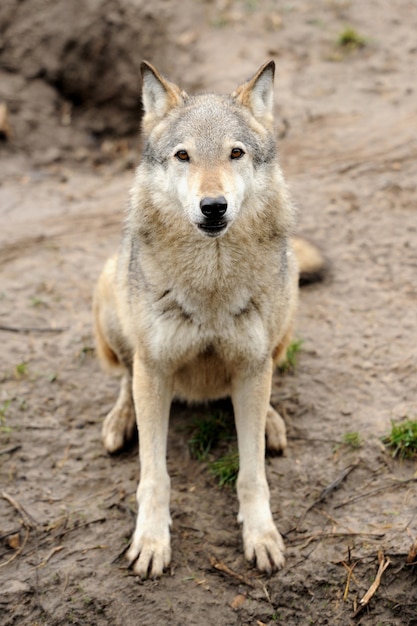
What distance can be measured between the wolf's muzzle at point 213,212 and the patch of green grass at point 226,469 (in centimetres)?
200

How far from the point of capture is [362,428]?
5465 millimetres

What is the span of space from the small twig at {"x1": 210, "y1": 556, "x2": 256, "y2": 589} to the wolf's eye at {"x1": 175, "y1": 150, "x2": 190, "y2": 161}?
2557 millimetres

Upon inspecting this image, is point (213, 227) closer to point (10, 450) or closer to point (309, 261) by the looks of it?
point (10, 450)

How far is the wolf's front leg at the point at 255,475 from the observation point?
467cm

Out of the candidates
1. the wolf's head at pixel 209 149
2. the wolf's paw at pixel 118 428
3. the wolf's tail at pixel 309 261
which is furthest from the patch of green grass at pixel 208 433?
the wolf's head at pixel 209 149

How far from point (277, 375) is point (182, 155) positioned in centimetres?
242

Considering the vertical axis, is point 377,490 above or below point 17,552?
above

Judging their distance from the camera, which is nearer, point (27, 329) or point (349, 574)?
point (349, 574)

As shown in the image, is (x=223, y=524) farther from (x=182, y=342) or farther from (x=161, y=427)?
(x=182, y=342)

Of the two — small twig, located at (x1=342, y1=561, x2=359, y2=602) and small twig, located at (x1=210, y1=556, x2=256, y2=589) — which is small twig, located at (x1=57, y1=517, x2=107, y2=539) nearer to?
small twig, located at (x1=210, y1=556, x2=256, y2=589)

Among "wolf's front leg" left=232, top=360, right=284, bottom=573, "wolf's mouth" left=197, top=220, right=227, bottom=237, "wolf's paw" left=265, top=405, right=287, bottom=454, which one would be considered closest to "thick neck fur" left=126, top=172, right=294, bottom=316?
"wolf's mouth" left=197, top=220, right=227, bottom=237

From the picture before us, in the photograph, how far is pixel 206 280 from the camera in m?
4.36

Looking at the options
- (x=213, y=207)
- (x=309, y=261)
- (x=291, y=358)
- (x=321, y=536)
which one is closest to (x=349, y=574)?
(x=321, y=536)

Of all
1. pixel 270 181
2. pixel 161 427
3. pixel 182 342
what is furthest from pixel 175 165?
pixel 161 427
